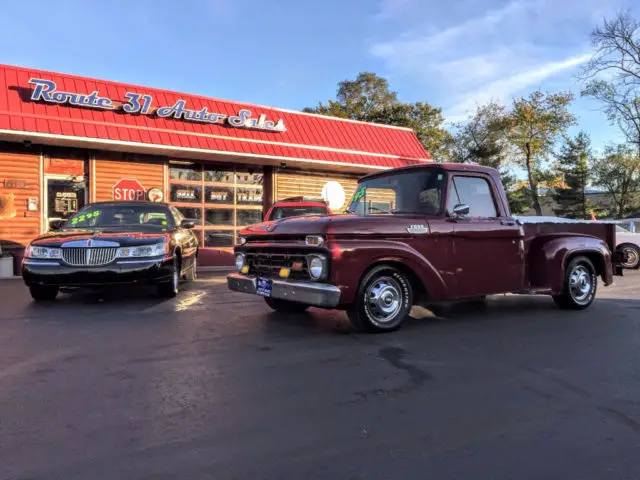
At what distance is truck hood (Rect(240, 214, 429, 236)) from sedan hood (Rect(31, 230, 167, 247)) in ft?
7.94

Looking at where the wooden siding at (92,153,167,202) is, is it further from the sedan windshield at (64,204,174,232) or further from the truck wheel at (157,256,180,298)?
the truck wheel at (157,256,180,298)

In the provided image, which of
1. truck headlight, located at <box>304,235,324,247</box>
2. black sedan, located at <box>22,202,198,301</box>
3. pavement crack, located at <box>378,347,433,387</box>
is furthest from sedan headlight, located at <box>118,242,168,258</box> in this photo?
pavement crack, located at <box>378,347,433,387</box>

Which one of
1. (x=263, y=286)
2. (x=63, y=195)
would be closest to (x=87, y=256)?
(x=263, y=286)

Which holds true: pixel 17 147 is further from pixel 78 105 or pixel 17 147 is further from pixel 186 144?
pixel 186 144

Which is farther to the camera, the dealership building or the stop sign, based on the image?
the stop sign

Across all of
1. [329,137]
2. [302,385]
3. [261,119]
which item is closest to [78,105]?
[261,119]

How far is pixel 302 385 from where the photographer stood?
4004mm

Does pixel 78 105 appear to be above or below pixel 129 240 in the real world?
above

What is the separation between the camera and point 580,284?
24.9 ft

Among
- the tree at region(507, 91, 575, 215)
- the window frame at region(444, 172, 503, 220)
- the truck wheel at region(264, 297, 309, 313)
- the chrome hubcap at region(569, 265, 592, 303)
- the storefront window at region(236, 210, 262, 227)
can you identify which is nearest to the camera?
the window frame at region(444, 172, 503, 220)

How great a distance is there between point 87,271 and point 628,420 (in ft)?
21.8

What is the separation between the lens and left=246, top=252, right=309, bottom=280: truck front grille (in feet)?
18.5

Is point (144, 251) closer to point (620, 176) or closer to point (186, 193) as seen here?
point (186, 193)

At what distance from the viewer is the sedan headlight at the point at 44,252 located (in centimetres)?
736
